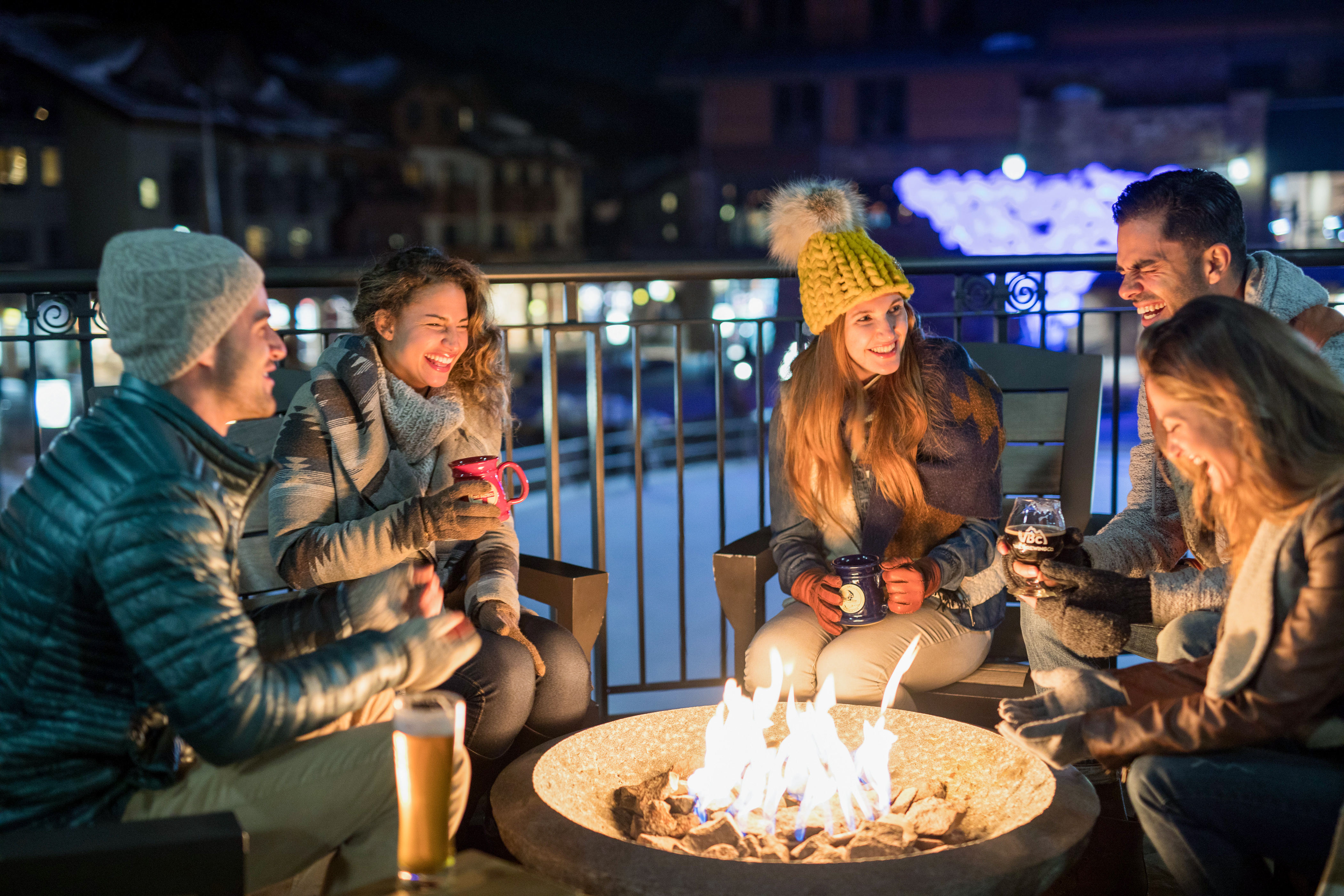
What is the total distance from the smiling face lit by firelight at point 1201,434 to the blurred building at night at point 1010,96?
77.8ft

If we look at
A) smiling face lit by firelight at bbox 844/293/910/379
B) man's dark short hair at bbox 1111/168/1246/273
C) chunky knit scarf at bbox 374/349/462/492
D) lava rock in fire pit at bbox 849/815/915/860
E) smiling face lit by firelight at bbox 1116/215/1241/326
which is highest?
man's dark short hair at bbox 1111/168/1246/273

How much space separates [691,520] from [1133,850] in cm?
434

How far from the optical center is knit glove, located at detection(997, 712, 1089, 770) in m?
1.89

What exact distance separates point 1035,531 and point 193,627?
157cm

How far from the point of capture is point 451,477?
2.94 meters

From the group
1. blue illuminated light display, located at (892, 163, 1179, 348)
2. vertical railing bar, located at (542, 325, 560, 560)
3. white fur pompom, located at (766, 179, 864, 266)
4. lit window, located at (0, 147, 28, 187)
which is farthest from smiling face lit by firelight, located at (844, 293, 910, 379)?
lit window, located at (0, 147, 28, 187)

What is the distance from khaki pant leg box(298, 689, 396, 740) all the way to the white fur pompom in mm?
1607

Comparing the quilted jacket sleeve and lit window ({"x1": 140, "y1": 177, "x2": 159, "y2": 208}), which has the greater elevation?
lit window ({"x1": 140, "y1": 177, "x2": 159, "y2": 208})

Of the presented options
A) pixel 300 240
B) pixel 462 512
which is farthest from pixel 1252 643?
pixel 300 240

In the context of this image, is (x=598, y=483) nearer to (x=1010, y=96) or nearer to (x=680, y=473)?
(x=680, y=473)

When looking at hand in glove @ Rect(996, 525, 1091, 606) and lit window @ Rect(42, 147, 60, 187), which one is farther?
lit window @ Rect(42, 147, 60, 187)

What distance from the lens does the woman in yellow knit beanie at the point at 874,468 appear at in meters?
2.77

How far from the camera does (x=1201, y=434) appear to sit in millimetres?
1740

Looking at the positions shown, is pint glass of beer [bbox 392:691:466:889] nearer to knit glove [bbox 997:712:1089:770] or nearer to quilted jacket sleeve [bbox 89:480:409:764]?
quilted jacket sleeve [bbox 89:480:409:764]
